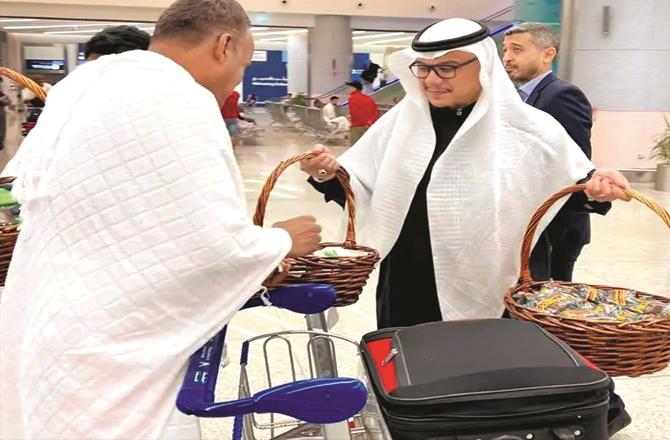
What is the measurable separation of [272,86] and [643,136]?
18.5 meters

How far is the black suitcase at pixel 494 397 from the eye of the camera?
111 centimetres

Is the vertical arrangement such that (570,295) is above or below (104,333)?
below

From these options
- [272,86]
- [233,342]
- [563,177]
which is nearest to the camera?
[563,177]

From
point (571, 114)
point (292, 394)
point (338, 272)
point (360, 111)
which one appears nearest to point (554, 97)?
point (571, 114)

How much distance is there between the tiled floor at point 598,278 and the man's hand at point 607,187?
89 centimetres

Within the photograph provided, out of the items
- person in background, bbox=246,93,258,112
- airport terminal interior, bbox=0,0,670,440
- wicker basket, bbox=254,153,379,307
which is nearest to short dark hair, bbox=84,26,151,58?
airport terminal interior, bbox=0,0,670,440

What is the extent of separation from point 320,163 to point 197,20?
788mm

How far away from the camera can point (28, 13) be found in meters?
19.2

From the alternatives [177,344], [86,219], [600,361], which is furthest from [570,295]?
[86,219]

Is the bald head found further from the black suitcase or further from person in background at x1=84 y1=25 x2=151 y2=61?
person in background at x1=84 y1=25 x2=151 y2=61

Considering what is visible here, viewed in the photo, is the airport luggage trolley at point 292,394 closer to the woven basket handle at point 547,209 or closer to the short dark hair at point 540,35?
the woven basket handle at point 547,209

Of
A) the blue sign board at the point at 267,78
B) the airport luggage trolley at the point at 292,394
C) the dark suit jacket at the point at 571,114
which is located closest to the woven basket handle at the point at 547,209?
the airport luggage trolley at the point at 292,394

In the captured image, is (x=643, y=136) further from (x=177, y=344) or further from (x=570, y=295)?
(x=177, y=344)

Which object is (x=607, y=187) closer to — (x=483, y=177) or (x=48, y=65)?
(x=483, y=177)
